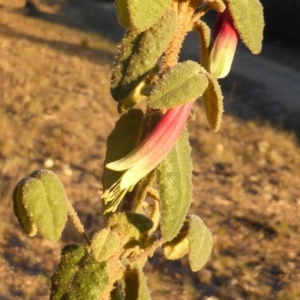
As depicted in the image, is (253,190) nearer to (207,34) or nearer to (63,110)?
(63,110)

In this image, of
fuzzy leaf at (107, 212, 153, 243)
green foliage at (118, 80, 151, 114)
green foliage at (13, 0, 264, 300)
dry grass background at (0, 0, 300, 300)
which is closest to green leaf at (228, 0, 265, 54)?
green foliage at (13, 0, 264, 300)

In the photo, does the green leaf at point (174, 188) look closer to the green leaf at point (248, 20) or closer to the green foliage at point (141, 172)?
the green foliage at point (141, 172)

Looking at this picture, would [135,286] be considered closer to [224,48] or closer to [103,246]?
[103,246]

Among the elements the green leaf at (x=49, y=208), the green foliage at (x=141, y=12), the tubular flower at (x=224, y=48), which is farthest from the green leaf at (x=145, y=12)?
the green leaf at (x=49, y=208)

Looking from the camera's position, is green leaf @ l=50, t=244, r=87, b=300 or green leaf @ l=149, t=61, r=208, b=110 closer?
green leaf @ l=149, t=61, r=208, b=110

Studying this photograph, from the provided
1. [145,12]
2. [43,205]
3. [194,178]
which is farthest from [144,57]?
[194,178]

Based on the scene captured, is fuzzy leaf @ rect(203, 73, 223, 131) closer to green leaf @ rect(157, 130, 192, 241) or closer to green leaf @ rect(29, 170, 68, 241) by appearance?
green leaf @ rect(157, 130, 192, 241)
